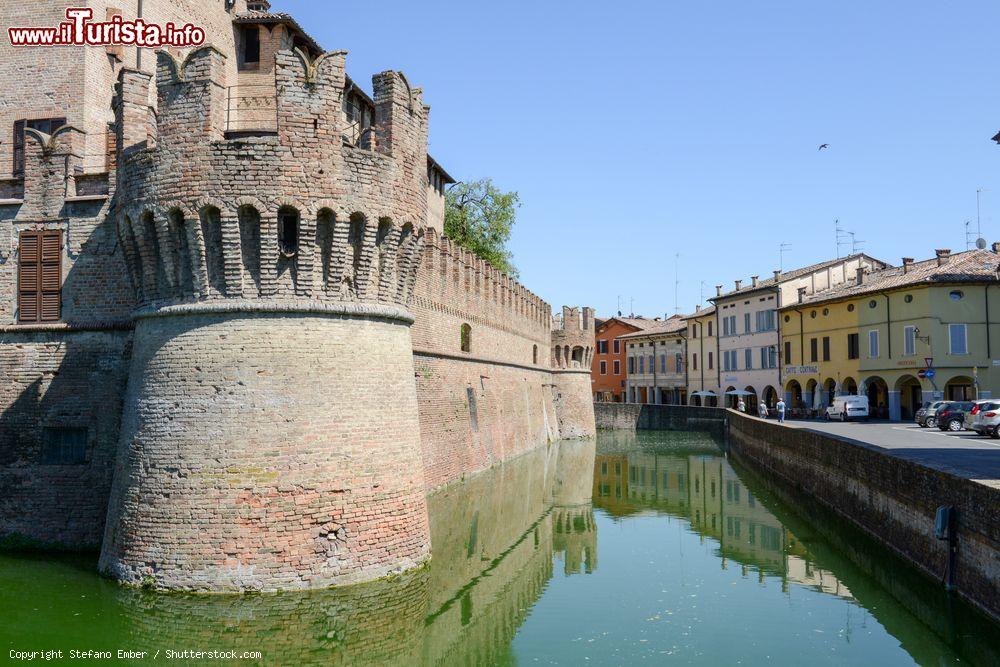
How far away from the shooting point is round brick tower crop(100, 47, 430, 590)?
38.0 feet

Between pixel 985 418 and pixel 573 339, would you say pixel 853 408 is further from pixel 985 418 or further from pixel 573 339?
pixel 573 339


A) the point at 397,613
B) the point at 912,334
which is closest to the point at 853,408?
the point at 912,334

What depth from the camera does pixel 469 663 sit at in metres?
10.3

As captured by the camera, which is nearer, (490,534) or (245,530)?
(245,530)

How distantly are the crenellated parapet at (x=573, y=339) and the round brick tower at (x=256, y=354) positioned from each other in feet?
111

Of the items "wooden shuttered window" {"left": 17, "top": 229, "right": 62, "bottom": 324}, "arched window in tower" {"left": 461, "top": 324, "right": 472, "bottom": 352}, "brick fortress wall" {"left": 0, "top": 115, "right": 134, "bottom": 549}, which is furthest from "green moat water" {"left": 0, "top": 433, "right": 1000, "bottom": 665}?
"arched window in tower" {"left": 461, "top": 324, "right": 472, "bottom": 352}

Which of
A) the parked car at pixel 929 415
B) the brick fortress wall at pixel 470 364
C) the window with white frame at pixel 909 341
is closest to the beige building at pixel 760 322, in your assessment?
the window with white frame at pixel 909 341

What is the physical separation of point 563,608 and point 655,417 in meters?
45.3

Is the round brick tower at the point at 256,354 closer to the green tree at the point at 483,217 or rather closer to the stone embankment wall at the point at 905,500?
the stone embankment wall at the point at 905,500

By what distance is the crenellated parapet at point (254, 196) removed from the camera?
11984 mm

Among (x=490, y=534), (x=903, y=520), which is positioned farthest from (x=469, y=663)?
(x=903, y=520)

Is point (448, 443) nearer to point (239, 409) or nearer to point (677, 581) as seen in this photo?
point (677, 581)

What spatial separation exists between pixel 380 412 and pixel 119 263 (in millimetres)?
5931

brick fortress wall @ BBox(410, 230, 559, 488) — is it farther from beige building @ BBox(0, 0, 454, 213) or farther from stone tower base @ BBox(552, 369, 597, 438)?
beige building @ BBox(0, 0, 454, 213)
